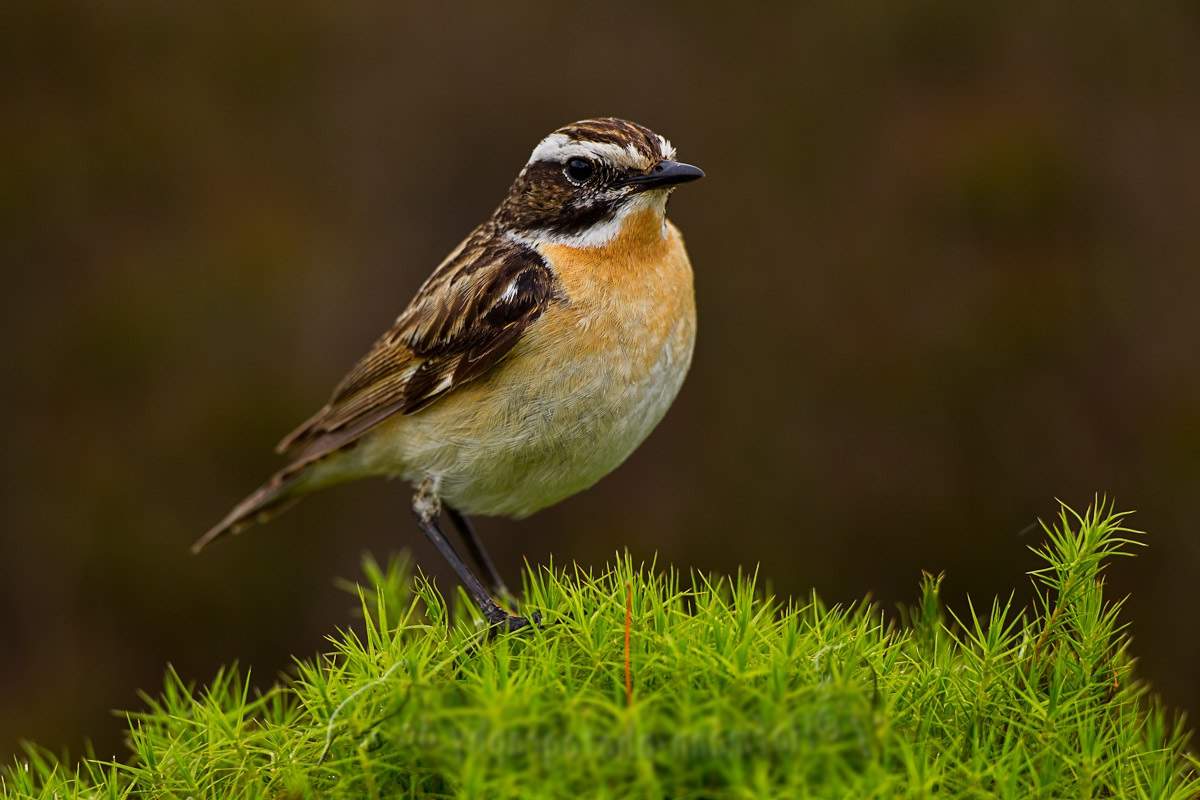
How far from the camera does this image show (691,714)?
2.48 meters

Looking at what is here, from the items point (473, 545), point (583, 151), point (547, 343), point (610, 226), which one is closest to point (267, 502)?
point (473, 545)

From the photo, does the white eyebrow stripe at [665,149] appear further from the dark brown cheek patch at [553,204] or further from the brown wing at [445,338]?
the brown wing at [445,338]

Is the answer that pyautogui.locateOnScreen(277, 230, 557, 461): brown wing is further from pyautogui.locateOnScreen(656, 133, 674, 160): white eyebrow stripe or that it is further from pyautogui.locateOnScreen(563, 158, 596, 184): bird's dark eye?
pyautogui.locateOnScreen(656, 133, 674, 160): white eyebrow stripe

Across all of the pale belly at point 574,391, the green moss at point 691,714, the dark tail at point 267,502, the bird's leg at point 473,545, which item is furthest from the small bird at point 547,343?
the green moss at point 691,714

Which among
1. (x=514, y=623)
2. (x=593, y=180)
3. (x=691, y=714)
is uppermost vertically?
(x=593, y=180)

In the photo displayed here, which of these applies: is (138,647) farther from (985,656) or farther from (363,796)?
(985,656)

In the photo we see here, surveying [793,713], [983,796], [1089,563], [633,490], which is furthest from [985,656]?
[633,490]

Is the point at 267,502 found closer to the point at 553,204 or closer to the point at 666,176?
the point at 553,204

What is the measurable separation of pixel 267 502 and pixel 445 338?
127 cm

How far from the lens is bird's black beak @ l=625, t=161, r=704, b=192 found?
4.34 m

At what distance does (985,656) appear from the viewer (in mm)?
3023

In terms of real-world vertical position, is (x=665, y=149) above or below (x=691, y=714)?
above

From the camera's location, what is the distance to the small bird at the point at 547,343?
4449 millimetres

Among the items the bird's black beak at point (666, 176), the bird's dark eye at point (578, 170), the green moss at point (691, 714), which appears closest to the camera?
the green moss at point (691, 714)
